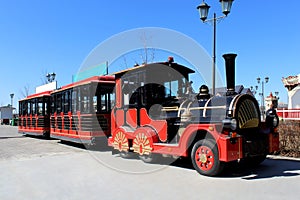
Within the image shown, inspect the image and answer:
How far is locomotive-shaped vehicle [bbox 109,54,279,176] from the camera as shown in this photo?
6016mm

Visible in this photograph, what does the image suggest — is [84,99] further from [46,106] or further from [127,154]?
[46,106]

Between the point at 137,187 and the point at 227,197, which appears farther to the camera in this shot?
the point at 137,187

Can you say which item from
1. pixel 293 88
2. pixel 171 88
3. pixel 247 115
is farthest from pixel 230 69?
pixel 293 88

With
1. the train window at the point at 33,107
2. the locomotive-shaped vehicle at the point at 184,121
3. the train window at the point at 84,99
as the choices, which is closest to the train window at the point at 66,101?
the train window at the point at 84,99

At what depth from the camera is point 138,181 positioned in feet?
19.1

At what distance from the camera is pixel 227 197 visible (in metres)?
4.64

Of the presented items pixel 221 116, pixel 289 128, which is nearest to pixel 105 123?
pixel 221 116

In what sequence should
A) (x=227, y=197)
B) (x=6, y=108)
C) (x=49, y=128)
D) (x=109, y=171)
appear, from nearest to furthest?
(x=227, y=197) < (x=109, y=171) < (x=49, y=128) < (x=6, y=108)

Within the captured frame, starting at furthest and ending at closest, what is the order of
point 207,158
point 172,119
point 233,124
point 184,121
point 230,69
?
1. point 172,119
2. point 184,121
3. point 230,69
4. point 207,158
5. point 233,124

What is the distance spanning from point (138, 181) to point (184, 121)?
1.91 meters

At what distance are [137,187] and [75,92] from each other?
7.11 m

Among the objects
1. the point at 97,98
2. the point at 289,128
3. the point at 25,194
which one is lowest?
the point at 25,194

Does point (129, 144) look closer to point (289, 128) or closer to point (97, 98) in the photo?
point (97, 98)

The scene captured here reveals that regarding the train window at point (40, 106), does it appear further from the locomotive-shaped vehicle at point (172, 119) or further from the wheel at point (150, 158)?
the wheel at point (150, 158)
